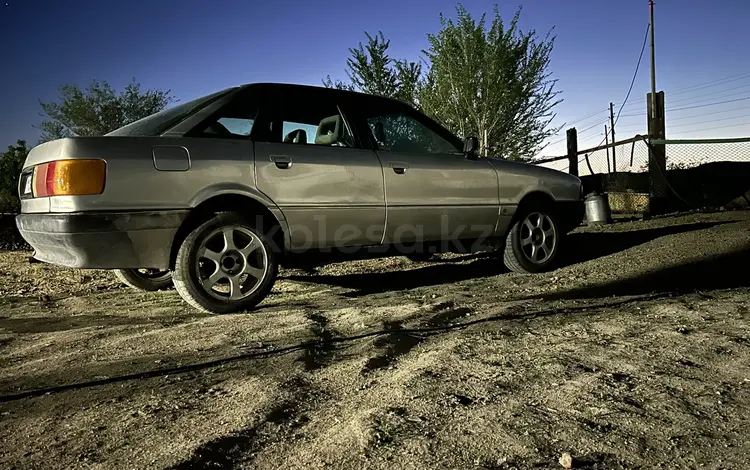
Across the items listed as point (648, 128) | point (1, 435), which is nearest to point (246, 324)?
point (1, 435)

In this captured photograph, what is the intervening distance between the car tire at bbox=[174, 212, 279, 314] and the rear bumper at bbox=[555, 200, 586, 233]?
3.10 m

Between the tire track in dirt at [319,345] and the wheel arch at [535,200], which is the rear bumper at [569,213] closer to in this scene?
the wheel arch at [535,200]

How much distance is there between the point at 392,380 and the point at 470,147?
312cm

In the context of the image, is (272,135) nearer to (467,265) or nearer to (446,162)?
(446,162)

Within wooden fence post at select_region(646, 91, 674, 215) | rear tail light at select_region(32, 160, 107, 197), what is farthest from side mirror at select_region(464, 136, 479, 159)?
wooden fence post at select_region(646, 91, 674, 215)

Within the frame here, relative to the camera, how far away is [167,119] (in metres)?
3.83

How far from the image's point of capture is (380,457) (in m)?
1.61

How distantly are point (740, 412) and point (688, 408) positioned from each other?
6.2 inches

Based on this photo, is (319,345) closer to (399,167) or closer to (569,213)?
(399,167)

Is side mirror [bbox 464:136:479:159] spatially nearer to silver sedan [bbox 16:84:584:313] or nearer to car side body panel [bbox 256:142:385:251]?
silver sedan [bbox 16:84:584:313]

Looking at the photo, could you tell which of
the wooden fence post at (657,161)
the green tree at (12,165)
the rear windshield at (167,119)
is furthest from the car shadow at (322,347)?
the green tree at (12,165)

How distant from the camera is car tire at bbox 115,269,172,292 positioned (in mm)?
4645

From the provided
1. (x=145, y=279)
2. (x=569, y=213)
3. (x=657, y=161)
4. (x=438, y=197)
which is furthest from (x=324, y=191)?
(x=657, y=161)

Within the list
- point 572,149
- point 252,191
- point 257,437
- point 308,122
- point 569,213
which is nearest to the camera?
point 257,437
